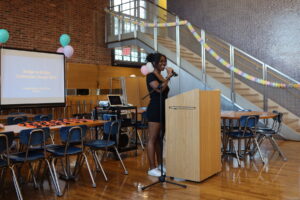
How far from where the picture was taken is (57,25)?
Result: 9.43 meters

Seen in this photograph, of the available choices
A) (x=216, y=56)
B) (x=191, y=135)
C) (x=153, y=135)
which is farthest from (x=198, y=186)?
(x=216, y=56)

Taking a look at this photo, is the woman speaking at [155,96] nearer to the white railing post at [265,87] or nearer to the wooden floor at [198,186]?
the wooden floor at [198,186]

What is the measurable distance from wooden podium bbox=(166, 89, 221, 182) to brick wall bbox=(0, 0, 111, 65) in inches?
243

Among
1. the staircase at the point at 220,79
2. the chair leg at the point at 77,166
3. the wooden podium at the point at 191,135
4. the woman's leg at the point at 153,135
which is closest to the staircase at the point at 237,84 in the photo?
the staircase at the point at 220,79

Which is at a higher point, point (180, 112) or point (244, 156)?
point (180, 112)

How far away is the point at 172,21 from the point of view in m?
8.87

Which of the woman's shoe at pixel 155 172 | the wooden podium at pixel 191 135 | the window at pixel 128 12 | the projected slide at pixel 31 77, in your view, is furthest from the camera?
the window at pixel 128 12

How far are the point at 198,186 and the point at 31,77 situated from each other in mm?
4250

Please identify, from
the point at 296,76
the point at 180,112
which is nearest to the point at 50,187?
the point at 180,112

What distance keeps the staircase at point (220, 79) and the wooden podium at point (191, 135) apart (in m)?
3.76

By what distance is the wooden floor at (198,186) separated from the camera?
3.55 metres

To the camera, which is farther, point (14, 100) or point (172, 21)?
point (172, 21)

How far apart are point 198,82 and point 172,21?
215 cm

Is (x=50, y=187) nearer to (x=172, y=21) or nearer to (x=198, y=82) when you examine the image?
(x=198, y=82)
